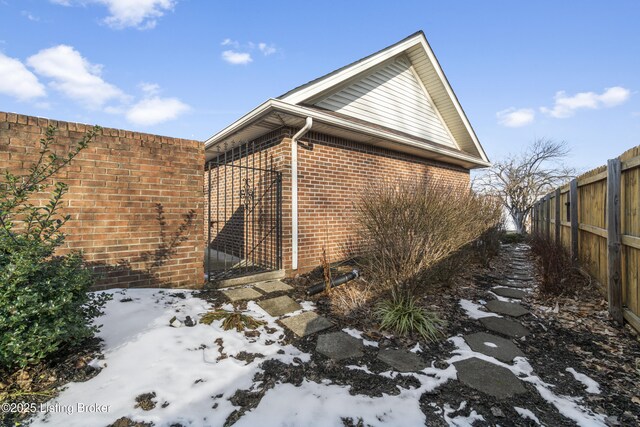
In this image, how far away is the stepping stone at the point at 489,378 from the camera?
228 cm

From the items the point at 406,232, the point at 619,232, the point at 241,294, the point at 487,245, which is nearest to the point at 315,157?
the point at 406,232

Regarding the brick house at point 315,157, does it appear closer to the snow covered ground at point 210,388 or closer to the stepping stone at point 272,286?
the stepping stone at point 272,286

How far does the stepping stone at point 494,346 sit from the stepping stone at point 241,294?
2.85 m

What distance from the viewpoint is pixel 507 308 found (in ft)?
13.6

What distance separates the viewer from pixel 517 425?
1.92 m

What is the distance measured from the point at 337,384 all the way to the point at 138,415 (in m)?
1.42

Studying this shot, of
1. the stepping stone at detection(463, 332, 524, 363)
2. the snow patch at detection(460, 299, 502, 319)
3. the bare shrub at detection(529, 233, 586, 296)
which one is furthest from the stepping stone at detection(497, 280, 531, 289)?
the stepping stone at detection(463, 332, 524, 363)

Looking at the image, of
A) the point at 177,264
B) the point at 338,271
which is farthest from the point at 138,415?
the point at 338,271

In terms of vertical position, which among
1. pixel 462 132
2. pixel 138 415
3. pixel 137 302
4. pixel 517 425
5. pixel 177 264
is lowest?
pixel 517 425

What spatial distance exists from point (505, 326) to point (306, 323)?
252 cm

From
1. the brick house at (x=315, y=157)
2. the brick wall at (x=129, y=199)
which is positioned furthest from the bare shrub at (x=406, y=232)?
the brick wall at (x=129, y=199)

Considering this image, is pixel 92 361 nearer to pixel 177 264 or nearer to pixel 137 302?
pixel 137 302

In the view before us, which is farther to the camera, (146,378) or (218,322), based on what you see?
(218,322)

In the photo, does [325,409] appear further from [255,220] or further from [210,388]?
[255,220]
